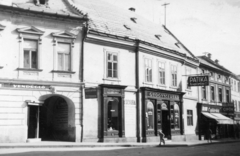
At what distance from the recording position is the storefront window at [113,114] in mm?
25547

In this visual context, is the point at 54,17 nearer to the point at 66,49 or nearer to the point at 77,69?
the point at 66,49

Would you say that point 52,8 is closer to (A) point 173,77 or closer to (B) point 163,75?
(B) point 163,75

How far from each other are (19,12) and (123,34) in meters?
9.02

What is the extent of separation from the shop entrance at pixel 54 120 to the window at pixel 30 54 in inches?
109

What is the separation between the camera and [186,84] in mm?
34656

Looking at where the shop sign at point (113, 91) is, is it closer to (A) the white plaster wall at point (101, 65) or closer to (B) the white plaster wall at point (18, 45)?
(A) the white plaster wall at point (101, 65)

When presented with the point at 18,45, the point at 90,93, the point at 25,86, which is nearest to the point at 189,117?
the point at 90,93

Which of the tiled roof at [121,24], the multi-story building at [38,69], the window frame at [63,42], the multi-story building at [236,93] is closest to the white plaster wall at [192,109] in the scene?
the tiled roof at [121,24]

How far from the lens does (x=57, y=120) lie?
2475 centimetres

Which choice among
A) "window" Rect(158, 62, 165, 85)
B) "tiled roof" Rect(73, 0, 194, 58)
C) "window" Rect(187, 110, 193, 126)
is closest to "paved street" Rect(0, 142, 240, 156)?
"tiled roof" Rect(73, 0, 194, 58)

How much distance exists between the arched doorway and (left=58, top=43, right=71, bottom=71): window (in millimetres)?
2043

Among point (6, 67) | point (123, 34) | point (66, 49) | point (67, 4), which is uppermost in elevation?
point (67, 4)

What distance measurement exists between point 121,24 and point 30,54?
32.8 ft

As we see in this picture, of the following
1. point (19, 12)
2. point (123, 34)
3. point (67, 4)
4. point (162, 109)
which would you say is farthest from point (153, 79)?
point (19, 12)
